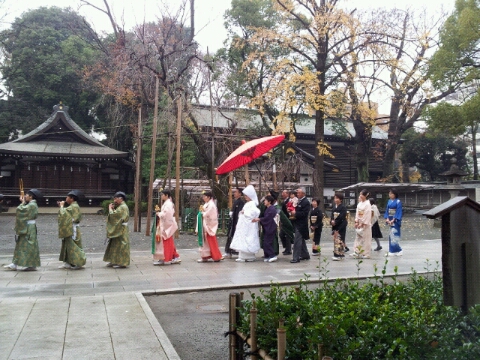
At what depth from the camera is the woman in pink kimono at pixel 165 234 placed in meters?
11.2

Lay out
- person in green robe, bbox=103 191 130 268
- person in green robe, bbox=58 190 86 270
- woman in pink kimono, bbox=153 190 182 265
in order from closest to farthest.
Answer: person in green robe, bbox=58 190 86 270, person in green robe, bbox=103 191 130 268, woman in pink kimono, bbox=153 190 182 265

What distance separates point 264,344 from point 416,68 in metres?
22.2

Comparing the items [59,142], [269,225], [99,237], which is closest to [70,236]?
[269,225]

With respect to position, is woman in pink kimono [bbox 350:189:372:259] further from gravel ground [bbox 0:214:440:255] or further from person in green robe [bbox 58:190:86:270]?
person in green robe [bbox 58:190:86:270]

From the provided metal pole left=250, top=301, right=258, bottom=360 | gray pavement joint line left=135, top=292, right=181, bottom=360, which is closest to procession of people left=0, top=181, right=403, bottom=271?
gray pavement joint line left=135, top=292, right=181, bottom=360

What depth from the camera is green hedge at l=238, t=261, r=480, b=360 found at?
3.24m

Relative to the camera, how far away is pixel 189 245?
610 inches

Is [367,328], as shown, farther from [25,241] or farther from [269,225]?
[25,241]

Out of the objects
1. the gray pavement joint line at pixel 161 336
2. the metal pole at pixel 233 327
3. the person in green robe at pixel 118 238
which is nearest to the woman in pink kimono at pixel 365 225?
the person in green robe at pixel 118 238

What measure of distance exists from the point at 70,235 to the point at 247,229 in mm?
4083

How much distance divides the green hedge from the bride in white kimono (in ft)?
23.9

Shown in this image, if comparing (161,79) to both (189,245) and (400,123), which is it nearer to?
(189,245)

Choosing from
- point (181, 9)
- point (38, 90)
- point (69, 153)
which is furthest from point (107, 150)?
point (181, 9)

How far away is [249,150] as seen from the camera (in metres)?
12.3
